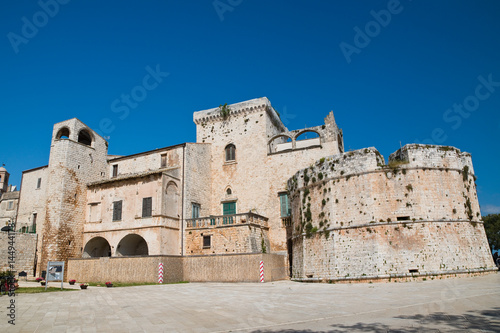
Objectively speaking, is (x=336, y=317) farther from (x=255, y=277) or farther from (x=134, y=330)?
(x=255, y=277)

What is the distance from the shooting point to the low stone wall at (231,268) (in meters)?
23.9

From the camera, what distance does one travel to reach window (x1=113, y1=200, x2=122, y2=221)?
3014cm

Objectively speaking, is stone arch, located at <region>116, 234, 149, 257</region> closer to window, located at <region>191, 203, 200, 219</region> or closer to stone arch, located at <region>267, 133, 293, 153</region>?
window, located at <region>191, 203, 200, 219</region>

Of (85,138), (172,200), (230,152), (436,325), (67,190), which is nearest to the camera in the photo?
(436,325)

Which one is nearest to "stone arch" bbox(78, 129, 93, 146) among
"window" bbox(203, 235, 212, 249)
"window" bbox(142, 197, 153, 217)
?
"window" bbox(142, 197, 153, 217)

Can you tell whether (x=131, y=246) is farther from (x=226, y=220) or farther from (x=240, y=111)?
(x=240, y=111)

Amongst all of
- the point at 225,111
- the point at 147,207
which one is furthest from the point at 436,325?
the point at 225,111

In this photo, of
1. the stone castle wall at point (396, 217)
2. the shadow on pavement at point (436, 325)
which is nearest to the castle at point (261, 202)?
the stone castle wall at point (396, 217)

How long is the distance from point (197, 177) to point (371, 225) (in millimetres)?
16103

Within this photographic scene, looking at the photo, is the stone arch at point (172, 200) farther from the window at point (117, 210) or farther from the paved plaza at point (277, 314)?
the paved plaza at point (277, 314)

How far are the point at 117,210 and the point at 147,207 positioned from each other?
11.2ft

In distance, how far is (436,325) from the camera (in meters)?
8.22

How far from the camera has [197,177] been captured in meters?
32.2

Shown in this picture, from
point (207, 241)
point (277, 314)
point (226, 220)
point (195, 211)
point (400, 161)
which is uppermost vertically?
point (400, 161)
